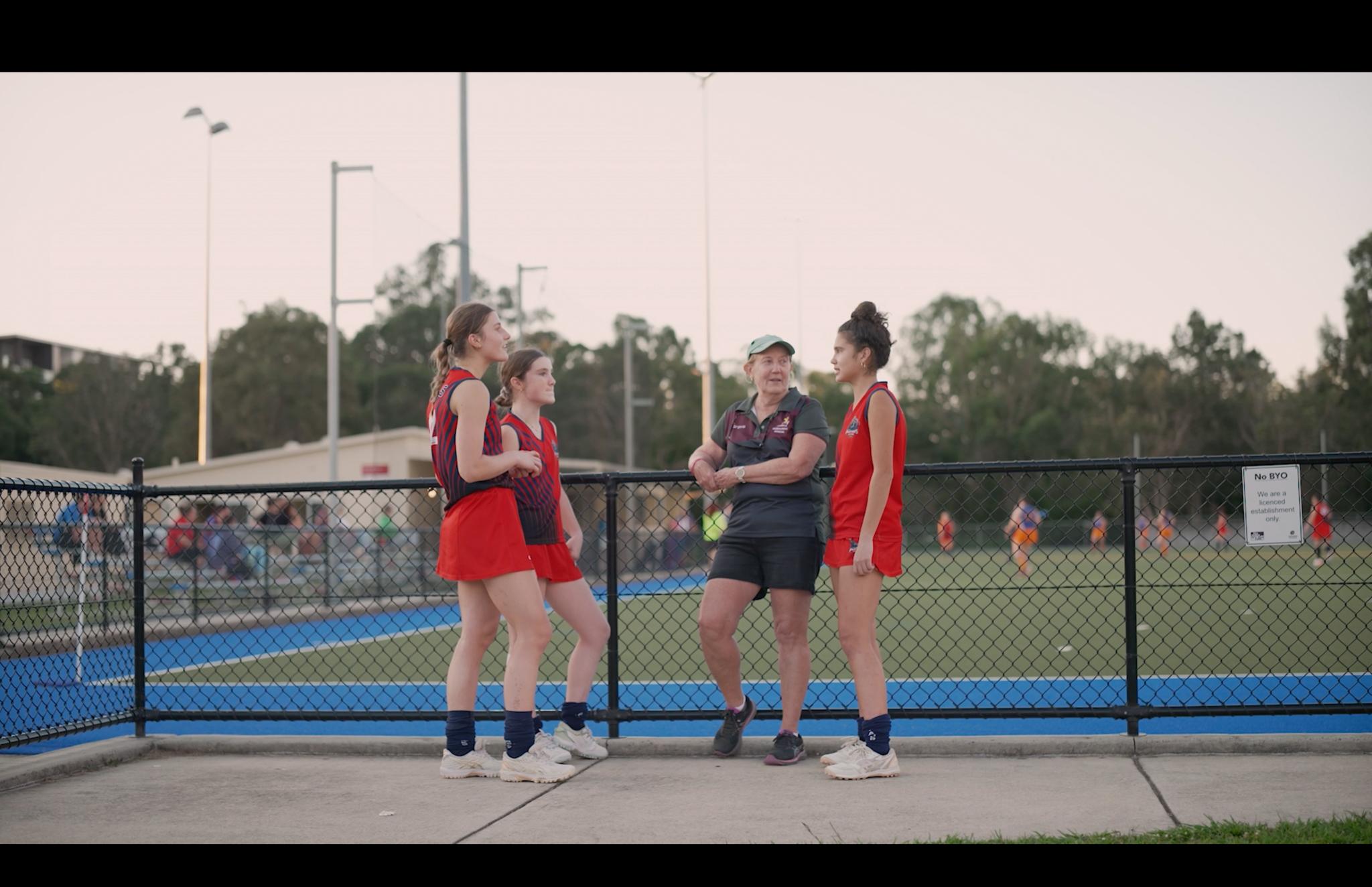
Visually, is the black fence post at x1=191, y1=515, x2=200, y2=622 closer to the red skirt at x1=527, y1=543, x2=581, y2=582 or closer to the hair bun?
the red skirt at x1=527, y1=543, x2=581, y2=582

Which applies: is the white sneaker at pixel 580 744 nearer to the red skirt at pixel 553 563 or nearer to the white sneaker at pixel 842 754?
the red skirt at pixel 553 563

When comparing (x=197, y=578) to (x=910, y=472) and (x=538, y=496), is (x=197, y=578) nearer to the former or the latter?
(x=538, y=496)

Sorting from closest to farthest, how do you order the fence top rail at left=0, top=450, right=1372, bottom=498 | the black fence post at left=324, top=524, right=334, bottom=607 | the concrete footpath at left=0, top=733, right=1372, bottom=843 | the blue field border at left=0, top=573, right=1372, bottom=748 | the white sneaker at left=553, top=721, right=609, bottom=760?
the concrete footpath at left=0, top=733, right=1372, bottom=843, the fence top rail at left=0, top=450, right=1372, bottom=498, the white sneaker at left=553, top=721, right=609, bottom=760, the blue field border at left=0, top=573, right=1372, bottom=748, the black fence post at left=324, top=524, right=334, bottom=607

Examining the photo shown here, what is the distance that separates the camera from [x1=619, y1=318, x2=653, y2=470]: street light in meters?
37.8

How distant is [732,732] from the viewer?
608cm

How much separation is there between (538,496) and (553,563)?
36cm

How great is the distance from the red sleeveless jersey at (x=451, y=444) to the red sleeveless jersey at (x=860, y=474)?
1564 millimetres

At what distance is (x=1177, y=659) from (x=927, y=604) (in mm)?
8191

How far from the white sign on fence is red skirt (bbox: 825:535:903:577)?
200cm

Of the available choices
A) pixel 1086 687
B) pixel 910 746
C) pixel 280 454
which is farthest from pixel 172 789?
pixel 280 454

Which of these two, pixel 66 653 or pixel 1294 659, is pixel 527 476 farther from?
pixel 1294 659

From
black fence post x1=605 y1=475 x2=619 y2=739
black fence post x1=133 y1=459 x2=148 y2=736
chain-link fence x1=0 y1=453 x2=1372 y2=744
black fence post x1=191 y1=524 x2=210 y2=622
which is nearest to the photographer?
black fence post x1=605 y1=475 x2=619 y2=739

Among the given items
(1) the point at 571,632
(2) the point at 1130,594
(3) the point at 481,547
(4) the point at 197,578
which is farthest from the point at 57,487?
(1) the point at 571,632

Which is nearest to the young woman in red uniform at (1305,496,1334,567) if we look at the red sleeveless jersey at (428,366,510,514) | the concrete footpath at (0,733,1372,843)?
the concrete footpath at (0,733,1372,843)
